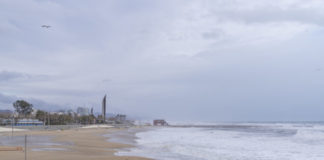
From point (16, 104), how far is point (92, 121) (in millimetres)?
29238

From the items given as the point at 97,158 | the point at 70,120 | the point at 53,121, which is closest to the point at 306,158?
the point at 97,158

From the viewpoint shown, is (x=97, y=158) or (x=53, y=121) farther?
(x=53, y=121)

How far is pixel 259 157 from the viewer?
60.0 ft

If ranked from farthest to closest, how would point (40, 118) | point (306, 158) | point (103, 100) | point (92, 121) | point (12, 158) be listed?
point (92, 121), point (103, 100), point (40, 118), point (306, 158), point (12, 158)

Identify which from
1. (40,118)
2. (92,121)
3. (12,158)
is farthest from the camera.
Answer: (92,121)

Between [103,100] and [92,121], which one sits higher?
[103,100]

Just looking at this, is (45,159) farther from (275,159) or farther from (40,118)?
(40,118)

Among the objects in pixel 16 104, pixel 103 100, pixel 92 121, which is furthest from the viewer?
pixel 92 121

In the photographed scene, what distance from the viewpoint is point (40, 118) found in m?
88.8

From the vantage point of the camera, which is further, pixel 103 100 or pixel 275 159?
pixel 103 100

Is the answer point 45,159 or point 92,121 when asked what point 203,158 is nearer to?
point 45,159

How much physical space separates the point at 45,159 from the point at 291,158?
13.2 meters

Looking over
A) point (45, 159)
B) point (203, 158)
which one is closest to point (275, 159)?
point (203, 158)

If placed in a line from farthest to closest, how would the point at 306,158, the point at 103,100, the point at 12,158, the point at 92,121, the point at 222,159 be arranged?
the point at 92,121, the point at 103,100, the point at 306,158, the point at 222,159, the point at 12,158
